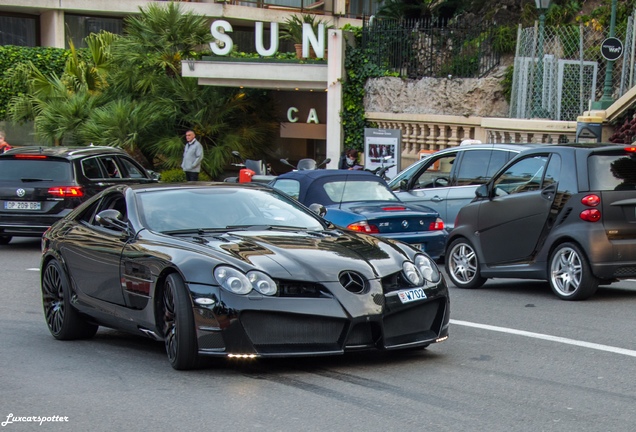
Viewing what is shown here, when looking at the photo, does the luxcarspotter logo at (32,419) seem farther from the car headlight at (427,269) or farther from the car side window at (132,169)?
the car side window at (132,169)

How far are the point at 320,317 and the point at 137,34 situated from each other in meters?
27.3

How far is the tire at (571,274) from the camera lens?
11.0m

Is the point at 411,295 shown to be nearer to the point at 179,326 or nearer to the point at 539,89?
the point at 179,326

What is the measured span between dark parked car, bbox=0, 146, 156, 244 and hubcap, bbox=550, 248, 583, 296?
873 cm

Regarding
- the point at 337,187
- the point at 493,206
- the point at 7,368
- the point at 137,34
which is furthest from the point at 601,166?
the point at 137,34

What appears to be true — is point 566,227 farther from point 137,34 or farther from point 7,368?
point 137,34

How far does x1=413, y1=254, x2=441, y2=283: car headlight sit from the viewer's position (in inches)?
312

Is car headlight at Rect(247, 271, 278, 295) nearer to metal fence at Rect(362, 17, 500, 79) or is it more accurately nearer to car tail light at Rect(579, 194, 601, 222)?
car tail light at Rect(579, 194, 601, 222)

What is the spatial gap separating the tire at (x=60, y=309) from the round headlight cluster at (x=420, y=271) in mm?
2981

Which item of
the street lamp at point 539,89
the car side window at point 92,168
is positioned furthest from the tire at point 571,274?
the street lamp at point 539,89

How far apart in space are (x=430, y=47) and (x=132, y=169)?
10857 mm

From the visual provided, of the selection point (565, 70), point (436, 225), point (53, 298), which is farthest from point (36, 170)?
point (565, 70)

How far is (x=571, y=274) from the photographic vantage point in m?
11.2

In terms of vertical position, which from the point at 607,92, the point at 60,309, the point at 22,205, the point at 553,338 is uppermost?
the point at 607,92
